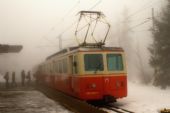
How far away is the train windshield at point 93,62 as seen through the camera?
17.8 meters

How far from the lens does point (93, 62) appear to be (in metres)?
17.9

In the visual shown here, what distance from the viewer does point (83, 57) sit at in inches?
Answer: 697

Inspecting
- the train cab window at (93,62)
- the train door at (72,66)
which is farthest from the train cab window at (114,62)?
the train door at (72,66)

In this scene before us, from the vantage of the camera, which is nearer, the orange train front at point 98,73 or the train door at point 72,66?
the orange train front at point 98,73

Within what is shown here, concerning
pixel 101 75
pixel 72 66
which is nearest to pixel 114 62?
pixel 101 75

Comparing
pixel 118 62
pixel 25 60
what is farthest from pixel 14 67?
pixel 118 62

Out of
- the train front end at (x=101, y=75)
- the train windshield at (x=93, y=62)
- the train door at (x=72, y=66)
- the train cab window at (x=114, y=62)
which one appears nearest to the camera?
the train front end at (x=101, y=75)

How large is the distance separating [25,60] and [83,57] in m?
55.8

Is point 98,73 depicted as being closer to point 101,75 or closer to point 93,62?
point 101,75

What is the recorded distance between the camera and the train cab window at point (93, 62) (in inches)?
699

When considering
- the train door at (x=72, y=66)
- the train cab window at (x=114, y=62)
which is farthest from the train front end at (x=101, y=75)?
the train door at (x=72, y=66)

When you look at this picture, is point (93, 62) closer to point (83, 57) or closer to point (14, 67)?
point (83, 57)

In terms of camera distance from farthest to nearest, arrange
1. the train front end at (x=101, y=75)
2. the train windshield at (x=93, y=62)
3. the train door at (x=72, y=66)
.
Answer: the train door at (x=72, y=66)
the train windshield at (x=93, y=62)
the train front end at (x=101, y=75)

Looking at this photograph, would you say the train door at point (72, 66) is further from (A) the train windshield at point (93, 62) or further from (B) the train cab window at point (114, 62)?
(B) the train cab window at point (114, 62)
